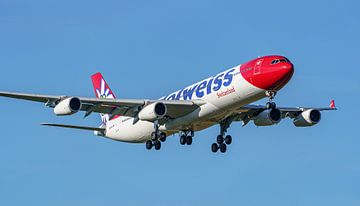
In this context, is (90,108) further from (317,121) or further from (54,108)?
(317,121)

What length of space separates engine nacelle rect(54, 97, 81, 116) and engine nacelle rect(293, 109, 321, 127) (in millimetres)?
18185

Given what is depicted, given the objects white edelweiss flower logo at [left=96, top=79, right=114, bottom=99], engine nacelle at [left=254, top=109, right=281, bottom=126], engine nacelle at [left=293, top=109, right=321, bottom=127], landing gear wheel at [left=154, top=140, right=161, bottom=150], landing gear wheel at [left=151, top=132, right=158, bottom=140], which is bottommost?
landing gear wheel at [left=154, top=140, right=161, bottom=150]

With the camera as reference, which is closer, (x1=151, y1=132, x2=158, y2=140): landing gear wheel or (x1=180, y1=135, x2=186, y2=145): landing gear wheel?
(x1=151, y1=132, x2=158, y2=140): landing gear wheel

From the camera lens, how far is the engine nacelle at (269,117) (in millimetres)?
70438

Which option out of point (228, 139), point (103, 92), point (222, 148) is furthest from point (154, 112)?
point (103, 92)

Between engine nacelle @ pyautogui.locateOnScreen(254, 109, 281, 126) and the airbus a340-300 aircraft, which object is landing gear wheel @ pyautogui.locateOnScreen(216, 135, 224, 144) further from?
engine nacelle @ pyautogui.locateOnScreen(254, 109, 281, 126)

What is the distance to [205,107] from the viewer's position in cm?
6669

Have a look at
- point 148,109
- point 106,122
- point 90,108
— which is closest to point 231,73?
point 148,109

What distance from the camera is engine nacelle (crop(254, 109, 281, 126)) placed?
70438mm

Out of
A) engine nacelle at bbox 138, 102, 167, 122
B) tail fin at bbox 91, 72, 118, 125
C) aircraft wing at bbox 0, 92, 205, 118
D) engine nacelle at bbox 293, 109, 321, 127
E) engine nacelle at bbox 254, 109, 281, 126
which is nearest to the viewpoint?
aircraft wing at bbox 0, 92, 205, 118

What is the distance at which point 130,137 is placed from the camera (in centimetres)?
7500

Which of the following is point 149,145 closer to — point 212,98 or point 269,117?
point 212,98

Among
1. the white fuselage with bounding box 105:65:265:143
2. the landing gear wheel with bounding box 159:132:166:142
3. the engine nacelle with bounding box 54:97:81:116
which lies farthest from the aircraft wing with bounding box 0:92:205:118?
the landing gear wheel with bounding box 159:132:166:142

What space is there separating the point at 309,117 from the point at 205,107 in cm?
1100
